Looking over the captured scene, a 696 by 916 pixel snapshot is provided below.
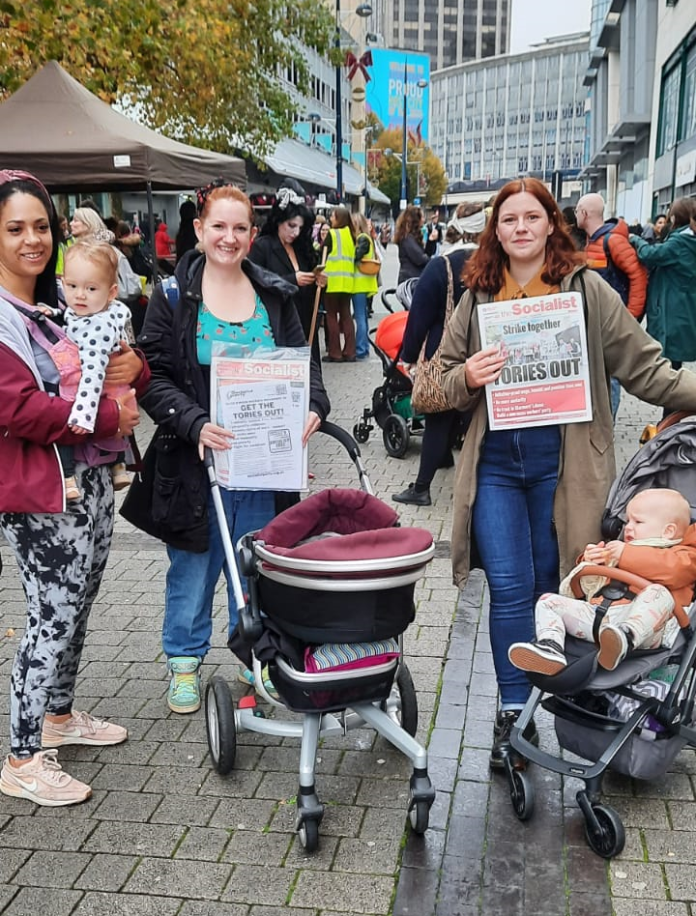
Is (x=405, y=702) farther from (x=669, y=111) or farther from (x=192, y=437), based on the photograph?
(x=669, y=111)

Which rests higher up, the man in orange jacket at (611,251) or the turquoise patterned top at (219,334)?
the man in orange jacket at (611,251)

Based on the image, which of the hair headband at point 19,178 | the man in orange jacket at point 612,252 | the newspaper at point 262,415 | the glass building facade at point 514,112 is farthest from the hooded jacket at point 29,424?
the glass building facade at point 514,112

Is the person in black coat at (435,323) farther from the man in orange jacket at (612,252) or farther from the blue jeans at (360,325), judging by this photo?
the blue jeans at (360,325)

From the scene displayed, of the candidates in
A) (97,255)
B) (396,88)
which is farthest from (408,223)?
(396,88)

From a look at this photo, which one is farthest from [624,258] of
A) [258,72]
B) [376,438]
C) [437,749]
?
[258,72]

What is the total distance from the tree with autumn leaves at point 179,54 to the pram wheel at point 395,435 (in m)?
5.16

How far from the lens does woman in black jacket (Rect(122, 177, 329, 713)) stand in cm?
365

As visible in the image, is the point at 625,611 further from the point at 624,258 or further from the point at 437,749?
the point at 624,258

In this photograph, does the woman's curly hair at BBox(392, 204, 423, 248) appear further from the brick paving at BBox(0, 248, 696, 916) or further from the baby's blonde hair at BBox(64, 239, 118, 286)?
the baby's blonde hair at BBox(64, 239, 118, 286)

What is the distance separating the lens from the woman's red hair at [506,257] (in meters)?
3.43

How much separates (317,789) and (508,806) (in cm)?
68

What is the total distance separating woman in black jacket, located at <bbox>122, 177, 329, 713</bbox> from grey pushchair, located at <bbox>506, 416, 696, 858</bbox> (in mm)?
1274

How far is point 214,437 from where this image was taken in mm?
3551

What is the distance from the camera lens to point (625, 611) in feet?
10.3
